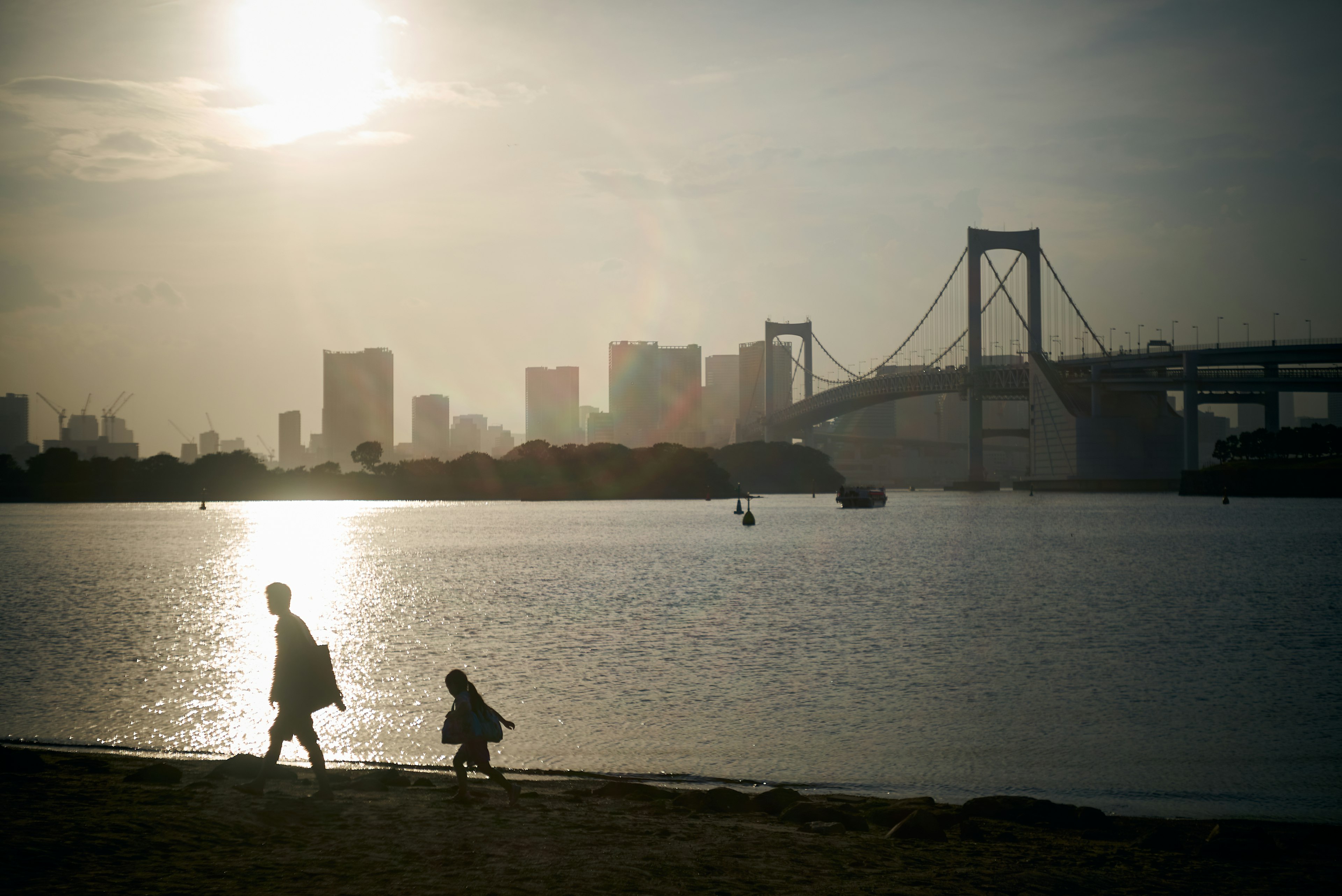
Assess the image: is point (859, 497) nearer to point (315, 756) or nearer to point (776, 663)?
point (776, 663)


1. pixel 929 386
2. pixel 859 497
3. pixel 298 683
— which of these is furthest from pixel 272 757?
pixel 929 386

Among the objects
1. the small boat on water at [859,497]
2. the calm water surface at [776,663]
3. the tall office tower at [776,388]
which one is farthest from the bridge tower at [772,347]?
the calm water surface at [776,663]

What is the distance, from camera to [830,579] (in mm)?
34094

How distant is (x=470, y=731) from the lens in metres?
9.05

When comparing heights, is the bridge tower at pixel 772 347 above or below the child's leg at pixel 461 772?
above

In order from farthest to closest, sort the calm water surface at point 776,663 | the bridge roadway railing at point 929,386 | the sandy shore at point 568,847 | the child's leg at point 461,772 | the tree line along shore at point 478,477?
1. the tree line along shore at point 478,477
2. the bridge roadway railing at point 929,386
3. the calm water surface at point 776,663
4. the child's leg at point 461,772
5. the sandy shore at point 568,847

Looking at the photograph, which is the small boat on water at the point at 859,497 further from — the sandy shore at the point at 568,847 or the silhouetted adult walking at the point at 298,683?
the silhouetted adult walking at the point at 298,683

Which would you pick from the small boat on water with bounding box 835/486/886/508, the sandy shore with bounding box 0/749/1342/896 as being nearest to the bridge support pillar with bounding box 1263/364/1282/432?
the small boat on water with bounding box 835/486/886/508

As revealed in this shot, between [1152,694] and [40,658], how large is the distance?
17.1m

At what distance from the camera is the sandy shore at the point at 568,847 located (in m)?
6.97

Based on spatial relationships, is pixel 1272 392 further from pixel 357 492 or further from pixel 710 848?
pixel 357 492

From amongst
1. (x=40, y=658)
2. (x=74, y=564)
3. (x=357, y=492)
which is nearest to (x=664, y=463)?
(x=357, y=492)

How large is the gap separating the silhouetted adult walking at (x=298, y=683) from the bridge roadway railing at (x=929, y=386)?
10412 centimetres

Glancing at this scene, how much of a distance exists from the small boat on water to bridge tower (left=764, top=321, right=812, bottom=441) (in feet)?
171
